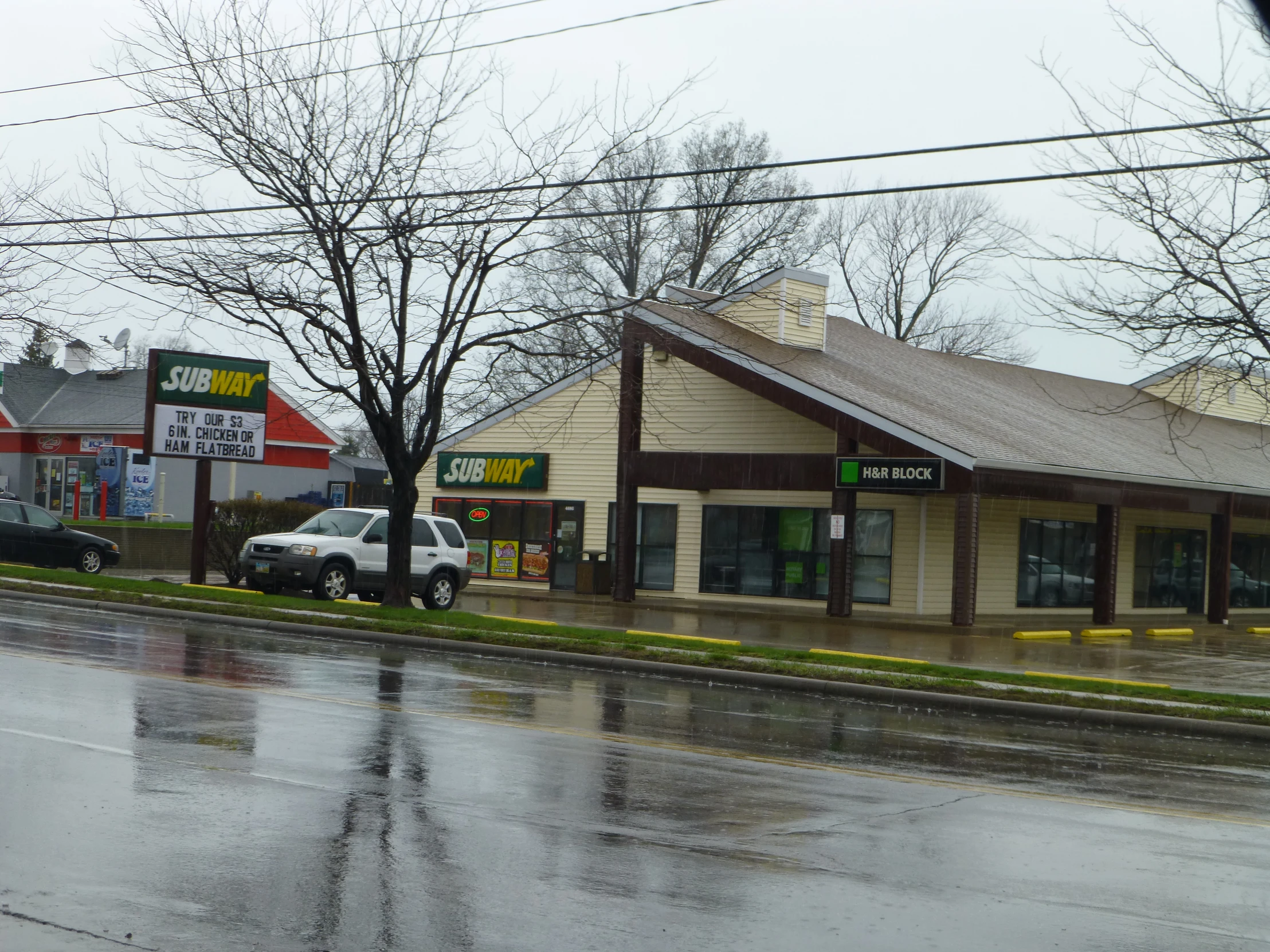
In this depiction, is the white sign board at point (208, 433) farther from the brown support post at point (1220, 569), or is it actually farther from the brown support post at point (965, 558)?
the brown support post at point (1220, 569)

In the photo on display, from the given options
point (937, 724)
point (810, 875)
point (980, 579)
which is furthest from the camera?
point (980, 579)

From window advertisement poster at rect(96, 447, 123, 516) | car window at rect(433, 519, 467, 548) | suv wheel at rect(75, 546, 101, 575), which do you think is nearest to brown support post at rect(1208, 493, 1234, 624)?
car window at rect(433, 519, 467, 548)

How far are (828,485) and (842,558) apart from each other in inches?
62.7

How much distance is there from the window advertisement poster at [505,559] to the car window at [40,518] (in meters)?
11.0

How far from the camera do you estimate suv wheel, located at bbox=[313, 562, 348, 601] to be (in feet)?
80.1

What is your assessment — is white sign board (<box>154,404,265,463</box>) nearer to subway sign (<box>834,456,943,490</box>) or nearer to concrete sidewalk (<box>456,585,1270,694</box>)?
concrete sidewalk (<box>456,585,1270,694</box>)

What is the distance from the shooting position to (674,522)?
32.9 m

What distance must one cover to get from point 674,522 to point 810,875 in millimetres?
26059

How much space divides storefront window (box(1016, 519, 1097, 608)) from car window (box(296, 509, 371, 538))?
1574cm

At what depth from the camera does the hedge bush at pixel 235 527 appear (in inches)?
1154

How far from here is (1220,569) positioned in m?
33.5

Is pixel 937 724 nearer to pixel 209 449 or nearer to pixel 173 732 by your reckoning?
pixel 173 732

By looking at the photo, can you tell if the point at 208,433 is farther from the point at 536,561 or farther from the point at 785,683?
the point at 785,683

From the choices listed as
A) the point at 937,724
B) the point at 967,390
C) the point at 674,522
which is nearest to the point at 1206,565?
the point at 967,390
